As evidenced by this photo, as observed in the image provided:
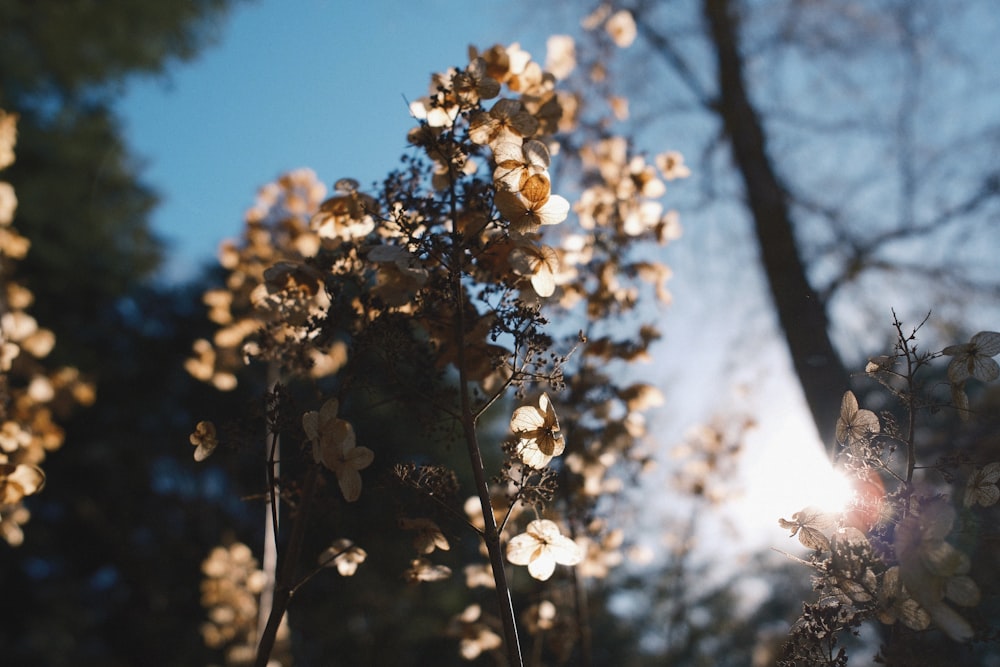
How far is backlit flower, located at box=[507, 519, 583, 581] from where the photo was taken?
0.93 meters

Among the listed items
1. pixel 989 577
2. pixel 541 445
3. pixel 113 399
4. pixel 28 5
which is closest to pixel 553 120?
pixel 541 445

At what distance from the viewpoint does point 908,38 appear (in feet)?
7.85

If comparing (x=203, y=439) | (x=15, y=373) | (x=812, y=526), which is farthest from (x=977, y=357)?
(x=15, y=373)

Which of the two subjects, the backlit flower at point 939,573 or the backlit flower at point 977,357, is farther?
the backlit flower at point 977,357

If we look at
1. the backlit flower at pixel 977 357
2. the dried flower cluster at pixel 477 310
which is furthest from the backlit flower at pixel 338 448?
the backlit flower at pixel 977 357

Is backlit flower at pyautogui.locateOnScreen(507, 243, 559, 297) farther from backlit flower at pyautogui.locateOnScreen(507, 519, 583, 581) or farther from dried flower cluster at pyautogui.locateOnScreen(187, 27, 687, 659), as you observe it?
backlit flower at pyautogui.locateOnScreen(507, 519, 583, 581)

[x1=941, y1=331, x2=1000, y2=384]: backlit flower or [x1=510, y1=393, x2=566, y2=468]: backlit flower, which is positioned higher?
[x1=510, y1=393, x2=566, y2=468]: backlit flower

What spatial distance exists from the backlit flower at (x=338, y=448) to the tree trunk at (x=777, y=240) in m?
1.16

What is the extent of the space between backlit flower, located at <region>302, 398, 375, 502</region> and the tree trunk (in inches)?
45.7

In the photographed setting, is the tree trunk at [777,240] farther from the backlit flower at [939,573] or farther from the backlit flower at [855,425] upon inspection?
the backlit flower at [939,573]

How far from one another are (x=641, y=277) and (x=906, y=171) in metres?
1.13

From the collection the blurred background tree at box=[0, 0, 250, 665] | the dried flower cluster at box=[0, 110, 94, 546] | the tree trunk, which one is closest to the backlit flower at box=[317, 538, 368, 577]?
the dried flower cluster at box=[0, 110, 94, 546]

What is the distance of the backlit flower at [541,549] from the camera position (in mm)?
932

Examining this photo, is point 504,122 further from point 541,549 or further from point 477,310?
point 541,549
